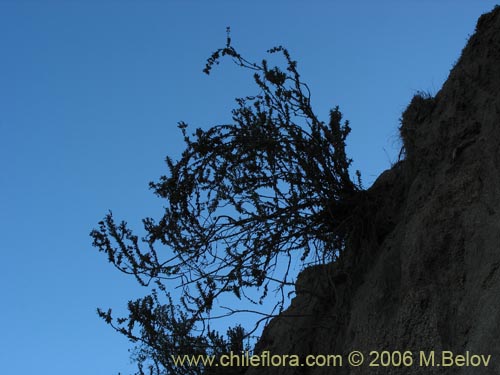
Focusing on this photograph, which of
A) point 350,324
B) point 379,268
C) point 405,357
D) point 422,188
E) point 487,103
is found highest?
point 487,103

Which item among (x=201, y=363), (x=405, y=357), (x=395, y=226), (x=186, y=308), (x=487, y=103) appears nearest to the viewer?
(x=405, y=357)

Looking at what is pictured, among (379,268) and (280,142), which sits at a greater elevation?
(280,142)

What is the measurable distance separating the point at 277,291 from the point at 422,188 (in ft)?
A: 4.37

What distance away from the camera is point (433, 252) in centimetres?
490

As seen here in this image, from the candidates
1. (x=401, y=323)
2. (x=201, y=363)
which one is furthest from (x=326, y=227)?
(x=201, y=363)

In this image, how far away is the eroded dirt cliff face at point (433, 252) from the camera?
4426mm

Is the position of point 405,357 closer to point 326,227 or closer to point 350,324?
point 350,324

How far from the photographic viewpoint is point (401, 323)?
4.90 metres

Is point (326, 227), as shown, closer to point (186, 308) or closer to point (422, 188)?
point (422, 188)

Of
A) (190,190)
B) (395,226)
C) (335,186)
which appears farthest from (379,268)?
(190,190)

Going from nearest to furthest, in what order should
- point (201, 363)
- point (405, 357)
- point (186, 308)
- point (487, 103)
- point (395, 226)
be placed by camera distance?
point (405, 357) < point (487, 103) < point (395, 226) < point (186, 308) < point (201, 363)

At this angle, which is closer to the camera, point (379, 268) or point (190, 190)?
point (379, 268)

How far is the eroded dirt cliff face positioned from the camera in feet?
14.5

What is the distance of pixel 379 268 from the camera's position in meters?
5.52
